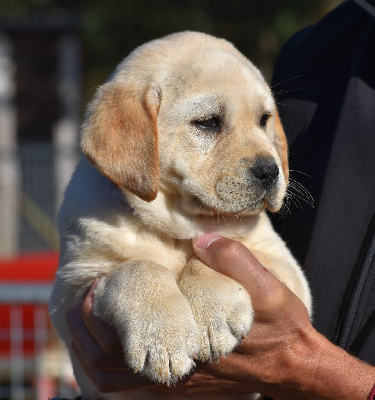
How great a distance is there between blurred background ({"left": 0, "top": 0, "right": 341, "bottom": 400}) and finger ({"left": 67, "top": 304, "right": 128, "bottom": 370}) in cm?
894

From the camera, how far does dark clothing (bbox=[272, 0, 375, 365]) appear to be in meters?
2.90

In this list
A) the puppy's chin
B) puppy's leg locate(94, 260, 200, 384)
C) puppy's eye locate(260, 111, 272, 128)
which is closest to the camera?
puppy's leg locate(94, 260, 200, 384)

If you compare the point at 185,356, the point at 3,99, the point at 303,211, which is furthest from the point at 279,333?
the point at 3,99

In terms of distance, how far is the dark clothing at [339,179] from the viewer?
114 inches

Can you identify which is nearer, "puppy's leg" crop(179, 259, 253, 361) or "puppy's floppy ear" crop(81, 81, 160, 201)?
"puppy's leg" crop(179, 259, 253, 361)

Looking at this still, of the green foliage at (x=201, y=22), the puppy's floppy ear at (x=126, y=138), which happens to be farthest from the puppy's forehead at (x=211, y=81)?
the green foliage at (x=201, y=22)

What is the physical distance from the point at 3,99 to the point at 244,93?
45.6 ft

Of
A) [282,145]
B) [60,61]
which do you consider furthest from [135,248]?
[60,61]

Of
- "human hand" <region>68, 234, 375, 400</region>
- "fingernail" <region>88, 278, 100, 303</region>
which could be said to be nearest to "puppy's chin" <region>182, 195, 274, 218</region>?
"human hand" <region>68, 234, 375, 400</region>

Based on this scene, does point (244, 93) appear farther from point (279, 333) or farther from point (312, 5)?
point (312, 5)

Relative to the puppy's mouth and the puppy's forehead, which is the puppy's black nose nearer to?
the puppy's mouth

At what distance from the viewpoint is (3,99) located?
16.0m

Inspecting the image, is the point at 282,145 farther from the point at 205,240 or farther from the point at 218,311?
the point at 218,311

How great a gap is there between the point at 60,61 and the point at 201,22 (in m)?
3.31
